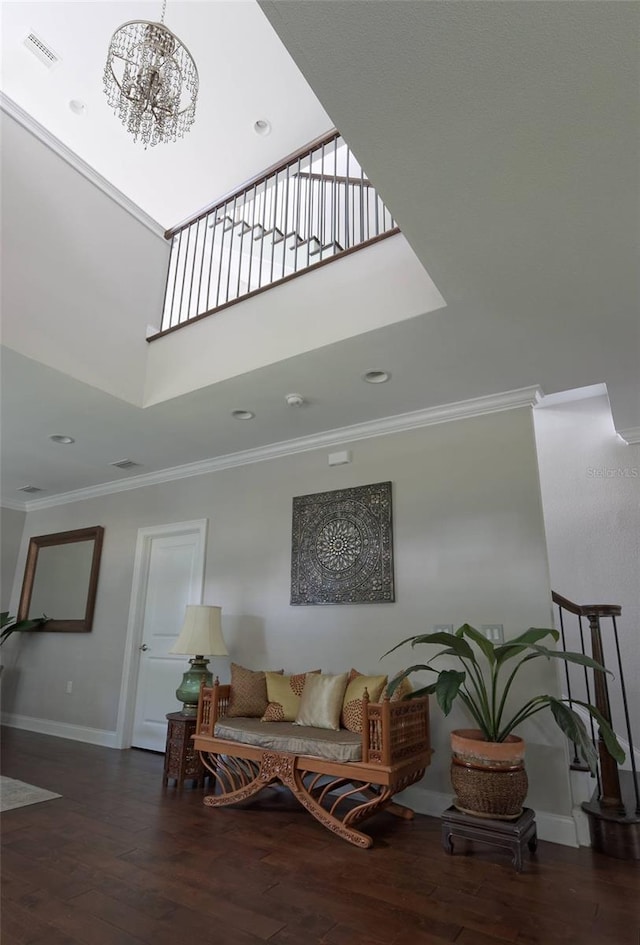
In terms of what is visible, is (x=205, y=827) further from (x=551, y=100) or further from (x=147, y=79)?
(x=147, y=79)

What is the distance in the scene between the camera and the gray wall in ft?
20.2

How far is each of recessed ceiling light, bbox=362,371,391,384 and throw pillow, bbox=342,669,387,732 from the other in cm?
180

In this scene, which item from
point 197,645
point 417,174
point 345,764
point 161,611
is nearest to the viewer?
point 417,174

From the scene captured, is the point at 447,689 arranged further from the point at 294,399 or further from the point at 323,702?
the point at 294,399

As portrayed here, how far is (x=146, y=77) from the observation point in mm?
2893

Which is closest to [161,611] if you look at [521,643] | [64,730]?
[64,730]

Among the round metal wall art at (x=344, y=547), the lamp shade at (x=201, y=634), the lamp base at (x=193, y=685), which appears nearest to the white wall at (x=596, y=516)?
the round metal wall art at (x=344, y=547)

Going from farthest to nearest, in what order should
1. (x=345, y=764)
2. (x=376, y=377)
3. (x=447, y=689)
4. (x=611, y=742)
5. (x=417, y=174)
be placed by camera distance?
(x=376, y=377) < (x=345, y=764) < (x=447, y=689) < (x=611, y=742) < (x=417, y=174)

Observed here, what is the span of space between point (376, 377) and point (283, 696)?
214cm

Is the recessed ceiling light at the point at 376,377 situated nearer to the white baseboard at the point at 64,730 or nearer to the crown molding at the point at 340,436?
the crown molding at the point at 340,436

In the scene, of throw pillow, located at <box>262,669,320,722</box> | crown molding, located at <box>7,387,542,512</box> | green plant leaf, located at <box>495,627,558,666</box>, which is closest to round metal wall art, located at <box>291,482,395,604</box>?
crown molding, located at <box>7,387,542,512</box>

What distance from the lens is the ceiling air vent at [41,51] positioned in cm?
385

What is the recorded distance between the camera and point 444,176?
1741 millimetres

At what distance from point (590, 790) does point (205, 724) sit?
2303 mm
